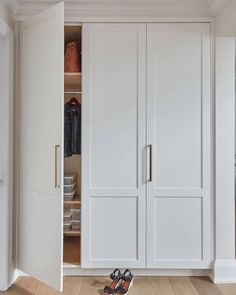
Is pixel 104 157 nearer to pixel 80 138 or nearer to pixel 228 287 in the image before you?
pixel 80 138

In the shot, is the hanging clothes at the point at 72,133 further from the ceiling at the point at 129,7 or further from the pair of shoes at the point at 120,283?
the pair of shoes at the point at 120,283

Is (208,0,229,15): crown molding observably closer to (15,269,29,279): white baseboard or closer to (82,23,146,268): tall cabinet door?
(82,23,146,268): tall cabinet door

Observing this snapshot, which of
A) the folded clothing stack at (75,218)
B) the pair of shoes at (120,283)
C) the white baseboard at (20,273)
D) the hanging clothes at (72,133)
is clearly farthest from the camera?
the folded clothing stack at (75,218)

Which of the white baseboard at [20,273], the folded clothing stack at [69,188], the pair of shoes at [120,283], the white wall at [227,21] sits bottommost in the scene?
the white baseboard at [20,273]

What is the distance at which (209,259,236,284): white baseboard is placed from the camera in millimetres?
2752

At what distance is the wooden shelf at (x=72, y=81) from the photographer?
9.62 ft

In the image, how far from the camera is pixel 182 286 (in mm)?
2674

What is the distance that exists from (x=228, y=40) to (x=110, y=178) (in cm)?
164

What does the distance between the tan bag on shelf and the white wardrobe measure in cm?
16

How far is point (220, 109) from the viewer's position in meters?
2.77

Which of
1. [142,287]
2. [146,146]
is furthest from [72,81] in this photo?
[142,287]

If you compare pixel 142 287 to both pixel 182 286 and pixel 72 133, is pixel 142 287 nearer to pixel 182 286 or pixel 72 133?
pixel 182 286

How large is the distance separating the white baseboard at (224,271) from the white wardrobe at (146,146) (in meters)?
0.09

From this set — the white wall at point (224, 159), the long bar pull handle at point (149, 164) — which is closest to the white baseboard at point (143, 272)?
the white wall at point (224, 159)
